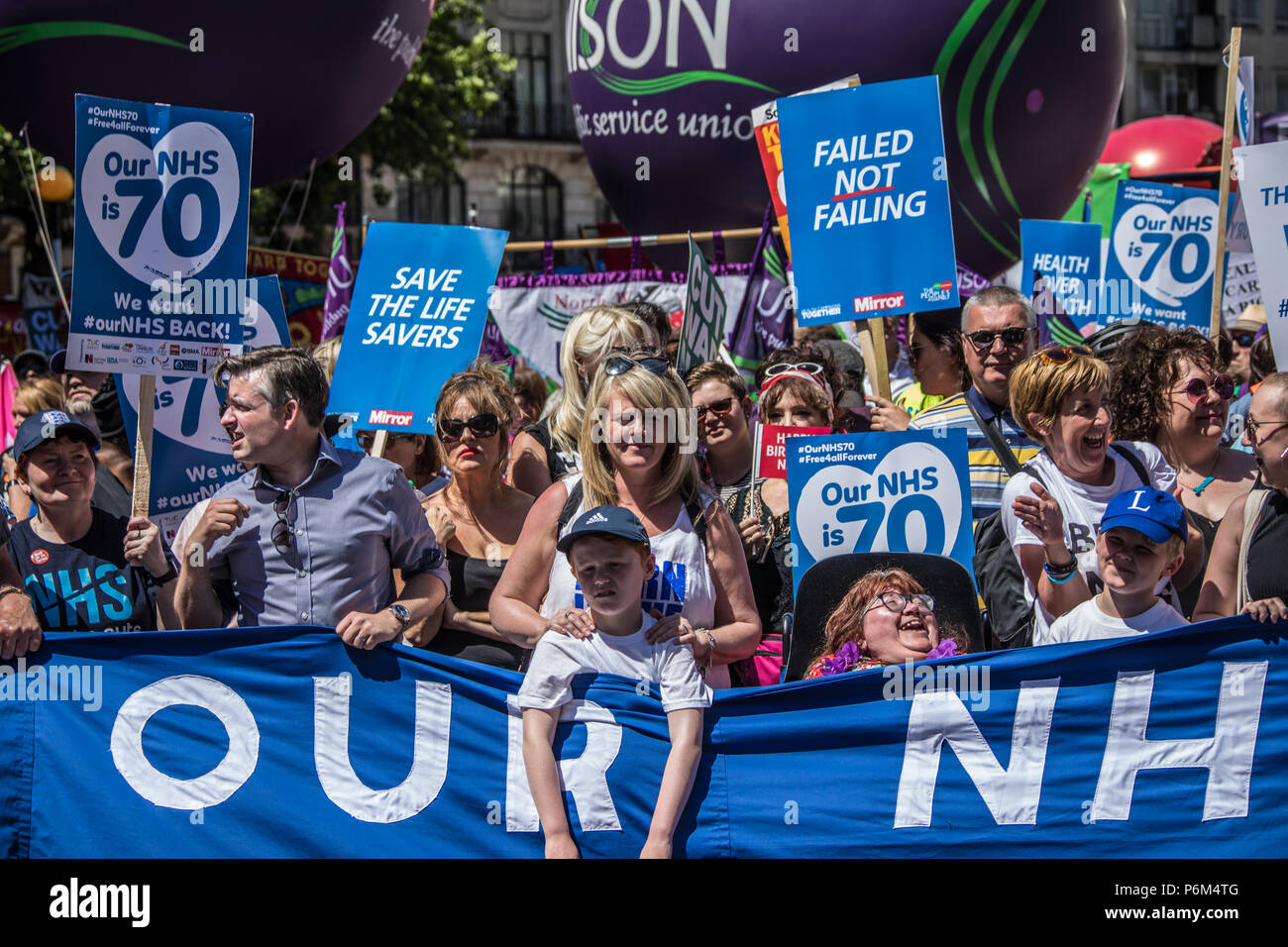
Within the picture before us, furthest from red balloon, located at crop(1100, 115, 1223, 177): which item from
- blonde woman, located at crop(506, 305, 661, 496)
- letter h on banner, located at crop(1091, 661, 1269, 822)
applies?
letter h on banner, located at crop(1091, 661, 1269, 822)

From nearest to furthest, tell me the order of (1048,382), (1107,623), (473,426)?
(1107,623), (1048,382), (473,426)

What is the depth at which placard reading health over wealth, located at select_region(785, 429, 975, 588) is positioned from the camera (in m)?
4.55

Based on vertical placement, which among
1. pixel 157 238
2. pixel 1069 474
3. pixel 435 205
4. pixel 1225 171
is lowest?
pixel 1069 474

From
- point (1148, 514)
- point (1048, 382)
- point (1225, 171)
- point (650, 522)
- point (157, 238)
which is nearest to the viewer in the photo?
point (1148, 514)

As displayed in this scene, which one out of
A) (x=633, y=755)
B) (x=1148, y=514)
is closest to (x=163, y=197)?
(x=633, y=755)

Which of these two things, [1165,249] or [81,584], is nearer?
[81,584]

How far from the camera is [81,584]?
4203 mm

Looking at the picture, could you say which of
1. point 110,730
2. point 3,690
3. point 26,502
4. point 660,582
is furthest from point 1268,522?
point 26,502

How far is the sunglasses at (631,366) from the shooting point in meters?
4.03

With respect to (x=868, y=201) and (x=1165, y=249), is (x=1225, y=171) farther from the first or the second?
(x=868, y=201)

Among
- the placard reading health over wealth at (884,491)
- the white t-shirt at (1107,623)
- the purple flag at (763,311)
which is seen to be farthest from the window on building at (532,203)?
the white t-shirt at (1107,623)

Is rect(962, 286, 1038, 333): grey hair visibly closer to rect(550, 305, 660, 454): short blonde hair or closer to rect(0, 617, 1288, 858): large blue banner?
rect(550, 305, 660, 454): short blonde hair

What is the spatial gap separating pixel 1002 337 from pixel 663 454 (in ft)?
5.27
